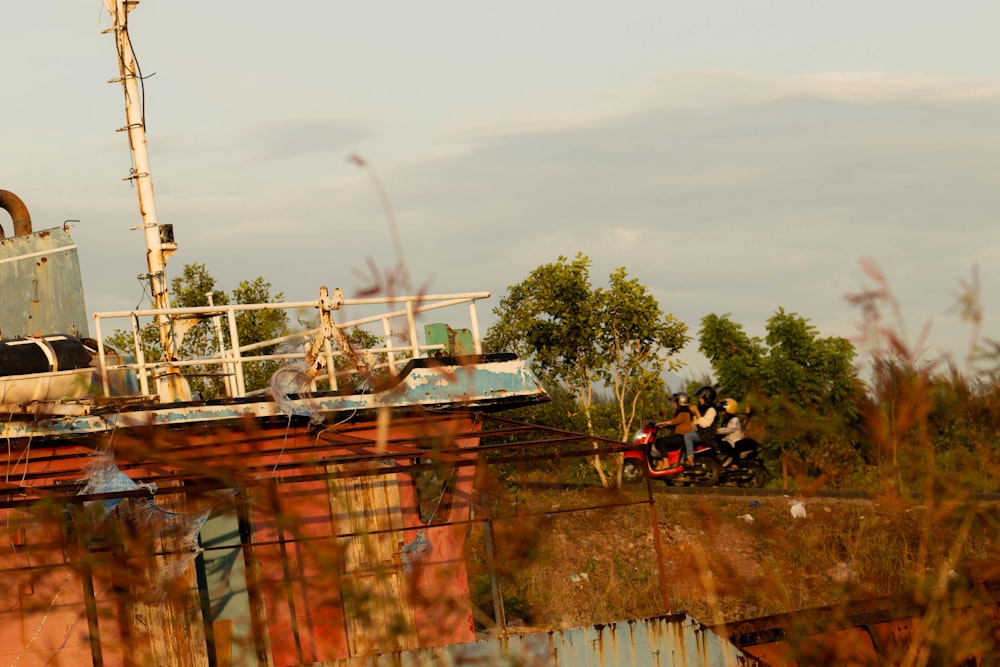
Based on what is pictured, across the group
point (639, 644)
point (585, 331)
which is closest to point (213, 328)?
point (585, 331)

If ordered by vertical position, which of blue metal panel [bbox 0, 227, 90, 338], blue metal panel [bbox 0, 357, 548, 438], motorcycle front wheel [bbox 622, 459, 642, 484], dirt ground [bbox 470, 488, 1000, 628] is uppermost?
blue metal panel [bbox 0, 227, 90, 338]

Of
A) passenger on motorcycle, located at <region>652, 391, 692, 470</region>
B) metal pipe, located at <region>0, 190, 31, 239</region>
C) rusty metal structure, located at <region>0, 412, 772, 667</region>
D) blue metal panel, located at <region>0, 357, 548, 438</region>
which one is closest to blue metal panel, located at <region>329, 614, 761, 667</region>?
rusty metal structure, located at <region>0, 412, 772, 667</region>

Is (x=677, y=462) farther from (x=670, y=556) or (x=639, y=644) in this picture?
(x=639, y=644)

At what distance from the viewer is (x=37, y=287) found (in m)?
13.1

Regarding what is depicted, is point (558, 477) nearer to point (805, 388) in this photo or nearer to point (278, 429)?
point (805, 388)

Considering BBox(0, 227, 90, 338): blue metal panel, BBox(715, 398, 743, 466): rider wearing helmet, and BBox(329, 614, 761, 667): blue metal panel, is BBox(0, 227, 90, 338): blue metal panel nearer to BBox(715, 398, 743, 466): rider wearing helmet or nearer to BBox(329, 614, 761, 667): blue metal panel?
BBox(329, 614, 761, 667): blue metal panel

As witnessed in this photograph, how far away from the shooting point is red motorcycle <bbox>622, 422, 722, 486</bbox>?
19.8 m

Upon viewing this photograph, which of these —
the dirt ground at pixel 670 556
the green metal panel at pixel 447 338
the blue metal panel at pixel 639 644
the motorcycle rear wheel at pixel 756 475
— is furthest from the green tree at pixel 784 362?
the blue metal panel at pixel 639 644

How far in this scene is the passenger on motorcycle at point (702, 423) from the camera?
1945 centimetres

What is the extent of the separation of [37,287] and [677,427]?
1154cm

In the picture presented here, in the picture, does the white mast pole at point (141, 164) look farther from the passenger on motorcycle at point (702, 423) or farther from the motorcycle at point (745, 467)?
the motorcycle at point (745, 467)

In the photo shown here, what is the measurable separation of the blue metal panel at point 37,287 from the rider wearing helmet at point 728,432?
451 inches

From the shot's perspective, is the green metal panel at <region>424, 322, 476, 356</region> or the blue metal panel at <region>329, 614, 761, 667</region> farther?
the green metal panel at <region>424, 322, 476, 356</region>

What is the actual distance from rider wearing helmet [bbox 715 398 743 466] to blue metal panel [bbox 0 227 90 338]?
37.6ft
